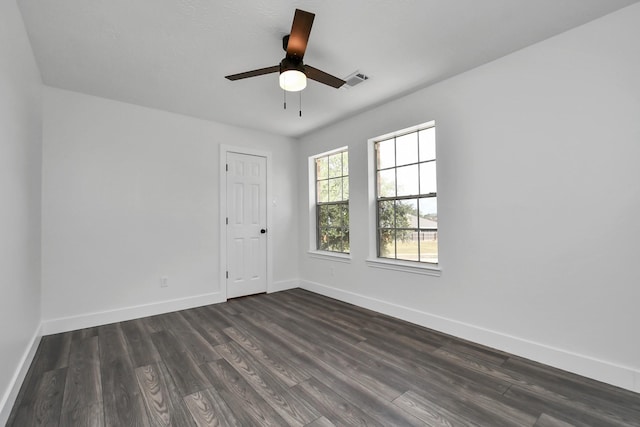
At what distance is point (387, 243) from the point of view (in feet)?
12.2

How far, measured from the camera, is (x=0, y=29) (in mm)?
1615

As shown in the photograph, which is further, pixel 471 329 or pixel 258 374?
pixel 471 329

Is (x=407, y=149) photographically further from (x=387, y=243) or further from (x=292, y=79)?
(x=292, y=79)

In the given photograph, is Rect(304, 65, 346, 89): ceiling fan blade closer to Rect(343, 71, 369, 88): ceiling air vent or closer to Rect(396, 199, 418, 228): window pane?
Rect(343, 71, 369, 88): ceiling air vent

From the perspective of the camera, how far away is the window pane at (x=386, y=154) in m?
3.67

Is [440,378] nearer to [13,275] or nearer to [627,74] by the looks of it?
[627,74]

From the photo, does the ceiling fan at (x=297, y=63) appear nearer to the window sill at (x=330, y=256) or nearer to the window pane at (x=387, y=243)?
the window pane at (x=387, y=243)

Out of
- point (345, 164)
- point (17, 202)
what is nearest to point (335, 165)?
point (345, 164)

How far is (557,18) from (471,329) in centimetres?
260

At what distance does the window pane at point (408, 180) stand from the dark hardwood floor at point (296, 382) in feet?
4.99

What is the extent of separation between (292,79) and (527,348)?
2866 millimetres

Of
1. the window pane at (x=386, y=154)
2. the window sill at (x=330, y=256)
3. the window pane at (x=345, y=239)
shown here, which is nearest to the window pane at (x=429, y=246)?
the window pane at (x=386, y=154)

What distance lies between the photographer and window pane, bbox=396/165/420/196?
11.1ft

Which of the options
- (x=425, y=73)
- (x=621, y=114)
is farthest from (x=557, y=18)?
(x=425, y=73)
